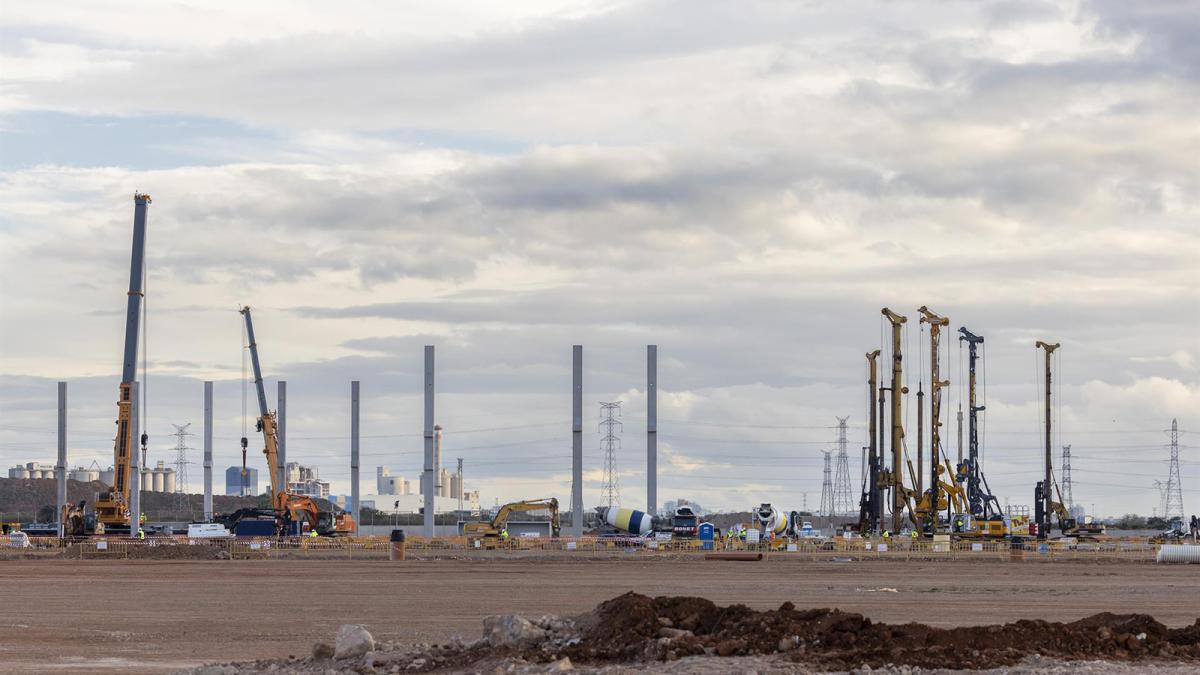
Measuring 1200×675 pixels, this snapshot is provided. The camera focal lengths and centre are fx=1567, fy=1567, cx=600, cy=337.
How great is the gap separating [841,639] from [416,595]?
83.5 ft

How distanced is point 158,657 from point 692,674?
12462 millimetres

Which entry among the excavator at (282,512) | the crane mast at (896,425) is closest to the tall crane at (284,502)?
the excavator at (282,512)

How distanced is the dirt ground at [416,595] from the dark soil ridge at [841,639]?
8.39 metres

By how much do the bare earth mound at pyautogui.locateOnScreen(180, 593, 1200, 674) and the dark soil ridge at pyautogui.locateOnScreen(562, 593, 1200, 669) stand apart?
0.01m

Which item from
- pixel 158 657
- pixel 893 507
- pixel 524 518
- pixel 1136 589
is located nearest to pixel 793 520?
pixel 893 507

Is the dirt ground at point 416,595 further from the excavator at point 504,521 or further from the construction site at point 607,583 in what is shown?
the excavator at point 504,521

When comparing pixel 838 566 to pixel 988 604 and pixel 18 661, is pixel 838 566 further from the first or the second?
pixel 18 661

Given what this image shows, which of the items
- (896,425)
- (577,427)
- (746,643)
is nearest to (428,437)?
(577,427)

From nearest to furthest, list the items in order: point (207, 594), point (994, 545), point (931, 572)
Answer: point (207, 594)
point (931, 572)
point (994, 545)

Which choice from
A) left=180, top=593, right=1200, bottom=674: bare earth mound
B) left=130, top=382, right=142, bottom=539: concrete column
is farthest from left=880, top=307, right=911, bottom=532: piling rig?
left=180, top=593, right=1200, bottom=674: bare earth mound

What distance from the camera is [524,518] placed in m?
114

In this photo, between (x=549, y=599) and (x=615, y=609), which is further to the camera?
(x=549, y=599)

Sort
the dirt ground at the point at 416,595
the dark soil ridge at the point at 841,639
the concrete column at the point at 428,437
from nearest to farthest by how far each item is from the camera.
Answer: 1. the dark soil ridge at the point at 841,639
2. the dirt ground at the point at 416,595
3. the concrete column at the point at 428,437

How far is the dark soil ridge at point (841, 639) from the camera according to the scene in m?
20.4
